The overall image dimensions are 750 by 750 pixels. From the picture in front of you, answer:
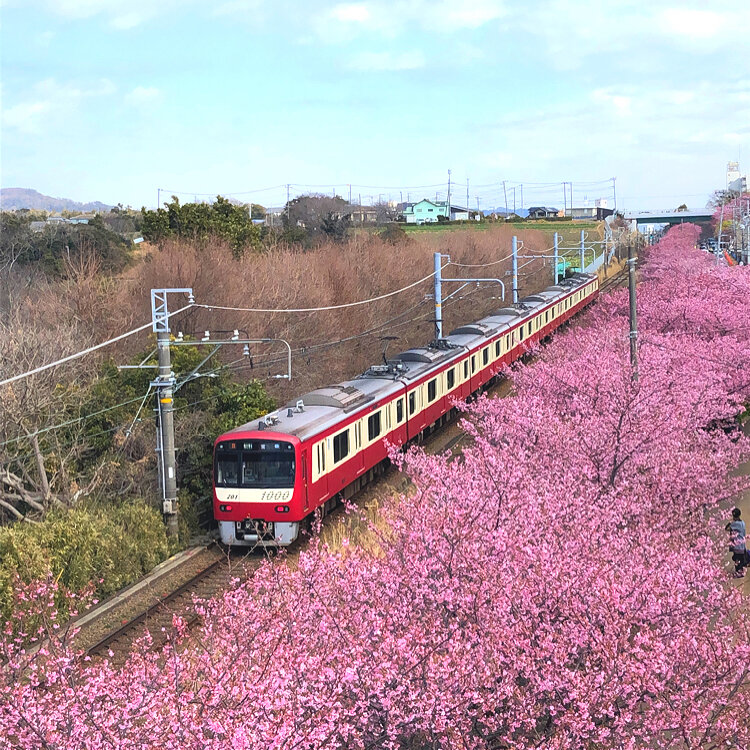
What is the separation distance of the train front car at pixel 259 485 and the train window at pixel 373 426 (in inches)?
127

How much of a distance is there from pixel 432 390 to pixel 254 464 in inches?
321

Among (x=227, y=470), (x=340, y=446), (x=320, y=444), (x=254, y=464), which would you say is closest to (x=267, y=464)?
(x=254, y=464)

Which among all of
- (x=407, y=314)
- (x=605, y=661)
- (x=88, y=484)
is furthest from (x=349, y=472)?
(x=407, y=314)

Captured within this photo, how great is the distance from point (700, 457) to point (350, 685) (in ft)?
30.4

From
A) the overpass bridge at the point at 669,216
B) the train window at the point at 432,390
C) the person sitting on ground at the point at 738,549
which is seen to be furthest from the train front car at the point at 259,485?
the overpass bridge at the point at 669,216

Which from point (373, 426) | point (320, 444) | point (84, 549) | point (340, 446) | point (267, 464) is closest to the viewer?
point (84, 549)

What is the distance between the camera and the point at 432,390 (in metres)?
22.5

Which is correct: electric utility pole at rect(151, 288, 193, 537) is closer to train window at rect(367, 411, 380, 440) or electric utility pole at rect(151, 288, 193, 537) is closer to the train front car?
the train front car

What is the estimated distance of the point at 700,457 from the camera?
14.5 meters

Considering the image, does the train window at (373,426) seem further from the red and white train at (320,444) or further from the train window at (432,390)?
the train window at (432,390)

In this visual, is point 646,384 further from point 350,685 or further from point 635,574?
point 350,685

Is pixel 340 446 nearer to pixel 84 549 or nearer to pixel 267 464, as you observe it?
pixel 267 464

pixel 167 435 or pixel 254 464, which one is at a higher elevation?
pixel 167 435

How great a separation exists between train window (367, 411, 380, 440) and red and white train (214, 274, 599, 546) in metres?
0.02
